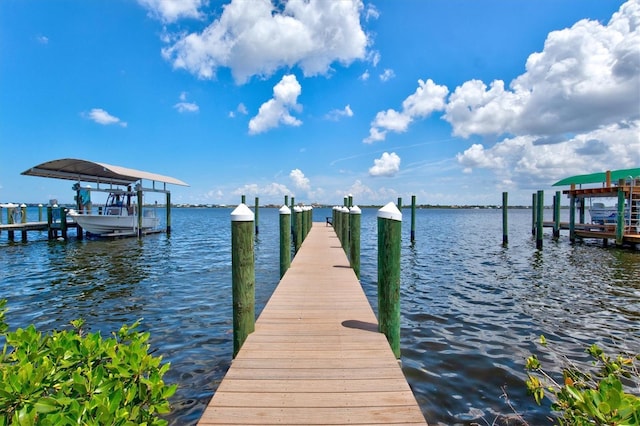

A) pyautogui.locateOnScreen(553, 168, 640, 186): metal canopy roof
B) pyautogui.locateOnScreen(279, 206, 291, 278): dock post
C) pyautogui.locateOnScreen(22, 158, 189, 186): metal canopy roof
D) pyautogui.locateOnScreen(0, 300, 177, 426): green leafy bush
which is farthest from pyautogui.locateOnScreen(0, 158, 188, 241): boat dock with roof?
pyautogui.locateOnScreen(553, 168, 640, 186): metal canopy roof

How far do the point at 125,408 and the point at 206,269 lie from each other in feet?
37.9

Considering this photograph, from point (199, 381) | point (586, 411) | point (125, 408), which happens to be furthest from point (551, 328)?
point (125, 408)

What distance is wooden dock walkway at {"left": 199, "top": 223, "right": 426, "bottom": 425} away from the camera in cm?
264

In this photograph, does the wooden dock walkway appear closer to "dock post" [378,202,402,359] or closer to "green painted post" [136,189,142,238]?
"dock post" [378,202,402,359]

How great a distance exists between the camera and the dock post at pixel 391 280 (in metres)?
4.18

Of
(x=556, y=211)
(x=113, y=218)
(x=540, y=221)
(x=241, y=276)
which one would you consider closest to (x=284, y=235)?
(x=241, y=276)

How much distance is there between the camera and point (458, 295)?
30.7 feet

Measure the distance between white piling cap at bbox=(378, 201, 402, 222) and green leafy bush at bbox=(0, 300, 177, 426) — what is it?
2993 millimetres

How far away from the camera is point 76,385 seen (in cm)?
187

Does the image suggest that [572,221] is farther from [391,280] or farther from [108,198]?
[108,198]

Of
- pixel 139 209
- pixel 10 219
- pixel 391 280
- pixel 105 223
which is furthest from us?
pixel 139 209

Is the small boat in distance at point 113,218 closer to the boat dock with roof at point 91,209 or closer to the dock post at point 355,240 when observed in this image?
the boat dock with roof at point 91,209

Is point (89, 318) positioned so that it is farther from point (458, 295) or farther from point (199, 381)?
point (458, 295)

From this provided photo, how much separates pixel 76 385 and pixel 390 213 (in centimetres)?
343
